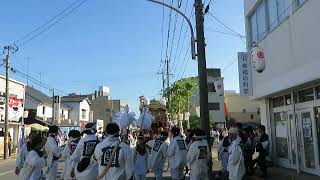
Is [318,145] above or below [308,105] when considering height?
below

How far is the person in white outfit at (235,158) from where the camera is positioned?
35.3ft

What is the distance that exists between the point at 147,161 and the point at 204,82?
330 centimetres

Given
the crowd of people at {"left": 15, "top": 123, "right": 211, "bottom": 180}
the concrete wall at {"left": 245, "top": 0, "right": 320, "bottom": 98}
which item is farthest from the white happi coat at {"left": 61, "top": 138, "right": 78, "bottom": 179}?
the concrete wall at {"left": 245, "top": 0, "right": 320, "bottom": 98}

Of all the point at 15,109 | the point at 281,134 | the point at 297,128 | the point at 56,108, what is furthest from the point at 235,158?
the point at 56,108

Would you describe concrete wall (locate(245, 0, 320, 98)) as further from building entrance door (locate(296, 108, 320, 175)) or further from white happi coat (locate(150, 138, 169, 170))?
white happi coat (locate(150, 138, 169, 170))

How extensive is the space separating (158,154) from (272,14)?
23.6 feet

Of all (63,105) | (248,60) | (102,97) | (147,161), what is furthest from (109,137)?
(102,97)

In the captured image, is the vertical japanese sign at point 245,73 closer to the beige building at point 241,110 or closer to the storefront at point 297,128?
the storefront at point 297,128

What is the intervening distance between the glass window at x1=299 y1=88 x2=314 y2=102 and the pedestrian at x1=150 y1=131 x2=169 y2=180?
5.09 m

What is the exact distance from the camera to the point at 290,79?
48.0 ft

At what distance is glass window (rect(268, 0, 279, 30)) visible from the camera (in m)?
16.6

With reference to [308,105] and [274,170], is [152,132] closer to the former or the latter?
[274,170]

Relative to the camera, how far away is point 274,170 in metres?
16.6

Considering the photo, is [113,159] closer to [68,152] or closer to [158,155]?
[68,152]
